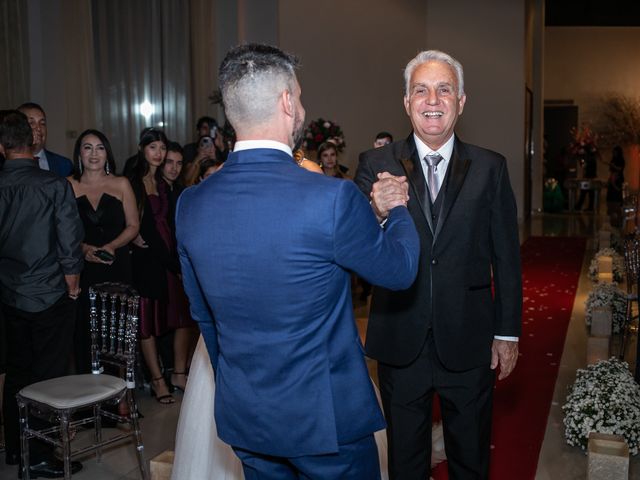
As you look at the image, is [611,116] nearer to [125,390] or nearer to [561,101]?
[561,101]

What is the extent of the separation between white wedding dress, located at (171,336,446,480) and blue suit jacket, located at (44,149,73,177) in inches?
116

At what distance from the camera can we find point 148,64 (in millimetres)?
10289

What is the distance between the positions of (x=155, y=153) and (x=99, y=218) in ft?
2.33

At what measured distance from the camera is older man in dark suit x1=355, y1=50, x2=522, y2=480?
262cm

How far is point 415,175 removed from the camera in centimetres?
268

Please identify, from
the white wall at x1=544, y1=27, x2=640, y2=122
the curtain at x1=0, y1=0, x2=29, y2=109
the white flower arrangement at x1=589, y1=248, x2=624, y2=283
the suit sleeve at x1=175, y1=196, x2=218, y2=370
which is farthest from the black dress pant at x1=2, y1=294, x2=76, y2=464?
the white wall at x1=544, y1=27, x2=640, y2=122

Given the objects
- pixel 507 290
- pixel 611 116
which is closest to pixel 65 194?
pixel 507 290

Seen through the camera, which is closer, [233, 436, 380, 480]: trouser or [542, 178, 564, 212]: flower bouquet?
[233, 436, 380, 480]: trouser

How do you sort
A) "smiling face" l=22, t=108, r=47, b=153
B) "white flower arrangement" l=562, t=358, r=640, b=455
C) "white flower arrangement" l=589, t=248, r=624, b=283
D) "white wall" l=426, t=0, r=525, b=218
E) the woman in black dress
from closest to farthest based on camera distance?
1. "white flower arrangement" l=562, t=358, r=640, b=455
2. the woman in black dress
3. "smiling face" l=22, t=108, r=47, b=153
4. "white flower arrangement" l=589, t=248, r=624, b=283
5. "white wall" l=426, t=0, r=525, b=218

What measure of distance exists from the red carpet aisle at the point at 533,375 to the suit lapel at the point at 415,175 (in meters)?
1.71

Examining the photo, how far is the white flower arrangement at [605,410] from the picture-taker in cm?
403

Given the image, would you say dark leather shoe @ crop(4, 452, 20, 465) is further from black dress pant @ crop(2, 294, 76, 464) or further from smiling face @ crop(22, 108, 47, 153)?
smiling face @ crop(22, 108, 47, 153)

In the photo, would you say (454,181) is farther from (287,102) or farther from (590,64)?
(590,64)

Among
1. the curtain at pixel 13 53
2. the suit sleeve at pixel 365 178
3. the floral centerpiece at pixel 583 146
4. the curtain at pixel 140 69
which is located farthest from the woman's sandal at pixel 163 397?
the floral centerpiece at pixel 583 146
